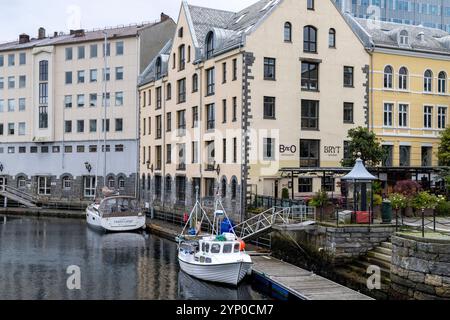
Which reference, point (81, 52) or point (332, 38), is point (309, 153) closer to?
point (332, 38)

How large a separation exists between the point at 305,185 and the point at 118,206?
56.4 feet

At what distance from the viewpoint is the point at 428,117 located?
160 feet

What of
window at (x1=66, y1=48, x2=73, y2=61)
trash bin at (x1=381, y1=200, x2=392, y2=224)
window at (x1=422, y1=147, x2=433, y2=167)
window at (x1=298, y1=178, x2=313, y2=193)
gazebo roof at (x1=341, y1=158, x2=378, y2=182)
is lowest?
trash bin at (x1=381, y1=200, x2=392, y2=224)

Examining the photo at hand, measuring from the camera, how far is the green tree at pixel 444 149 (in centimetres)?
4359

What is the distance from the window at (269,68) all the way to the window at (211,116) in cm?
612

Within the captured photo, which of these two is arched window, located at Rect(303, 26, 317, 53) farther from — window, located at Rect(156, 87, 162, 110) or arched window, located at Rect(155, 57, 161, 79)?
window, located at Rect(156, 87, 162, 110)

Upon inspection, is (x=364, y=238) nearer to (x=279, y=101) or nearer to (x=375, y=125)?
(x=279, y=101)

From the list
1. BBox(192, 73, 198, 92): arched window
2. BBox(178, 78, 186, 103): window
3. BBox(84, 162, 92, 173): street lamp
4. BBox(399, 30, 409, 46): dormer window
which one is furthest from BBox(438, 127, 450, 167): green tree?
BBox(84, 162, 92, 173): street lamp

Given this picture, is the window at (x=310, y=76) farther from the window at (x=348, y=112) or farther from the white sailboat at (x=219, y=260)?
the white sailboat at (x=219, y=260)

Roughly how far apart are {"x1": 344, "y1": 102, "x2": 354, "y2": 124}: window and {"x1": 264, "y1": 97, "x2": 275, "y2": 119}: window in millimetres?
6402

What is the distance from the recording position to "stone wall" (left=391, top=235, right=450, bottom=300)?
21.0 m

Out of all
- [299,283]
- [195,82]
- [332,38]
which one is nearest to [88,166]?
[195,82]

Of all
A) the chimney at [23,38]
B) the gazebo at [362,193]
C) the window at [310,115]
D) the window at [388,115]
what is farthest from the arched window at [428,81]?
the chimney at [23,38]
